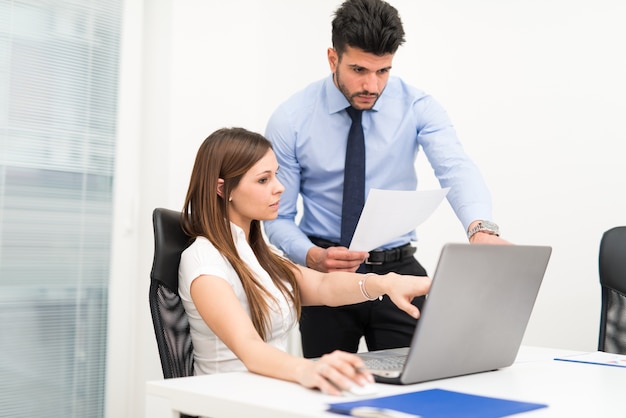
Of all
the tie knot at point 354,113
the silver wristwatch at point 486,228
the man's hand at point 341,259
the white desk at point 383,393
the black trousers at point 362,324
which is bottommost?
the black trousers at point 362,324

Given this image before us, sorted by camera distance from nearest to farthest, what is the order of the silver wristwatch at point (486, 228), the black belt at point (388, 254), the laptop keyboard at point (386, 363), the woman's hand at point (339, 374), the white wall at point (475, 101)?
the woman's hand at point (339, 374), the laptop keyboard at point (386, 363), the silver wristwatch at point (486, 228), the black belt at point (388, 254), the white wall at point (475, 101)

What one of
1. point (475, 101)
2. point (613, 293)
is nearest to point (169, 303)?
point (613, 293)

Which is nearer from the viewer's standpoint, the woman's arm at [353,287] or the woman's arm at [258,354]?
the woman's arm at [258,354]

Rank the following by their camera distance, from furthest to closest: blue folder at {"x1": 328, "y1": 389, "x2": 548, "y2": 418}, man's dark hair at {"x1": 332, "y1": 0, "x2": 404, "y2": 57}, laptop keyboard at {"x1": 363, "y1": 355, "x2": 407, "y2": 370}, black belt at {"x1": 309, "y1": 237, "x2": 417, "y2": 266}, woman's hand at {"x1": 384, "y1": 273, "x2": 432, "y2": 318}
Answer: black belt at {"x1": 309, "y1": 237, "x2": 417, "y2": 266}, man's dark hair at {"x1": 332, "y1": 0, "x2": 404, "y2": 57}, woman's hand at {"x1": 384, "y1": 273, "x2": 432, "y2": 318}, laptop keyboard at {"x1": 363, "y1": 355, "x2": 407, "y2": 370}, blue folder at {"x1": 328, "y1": 389, "x2": 548, "y2": 418}

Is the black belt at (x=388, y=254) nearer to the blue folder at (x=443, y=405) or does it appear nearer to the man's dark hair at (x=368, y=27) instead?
the man's dark hair at (x=368, y=27)

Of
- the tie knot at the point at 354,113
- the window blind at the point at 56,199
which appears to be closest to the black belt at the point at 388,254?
the tie knot at the point at 354,113

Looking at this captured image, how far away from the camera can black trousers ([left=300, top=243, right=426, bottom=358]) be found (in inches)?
87.0

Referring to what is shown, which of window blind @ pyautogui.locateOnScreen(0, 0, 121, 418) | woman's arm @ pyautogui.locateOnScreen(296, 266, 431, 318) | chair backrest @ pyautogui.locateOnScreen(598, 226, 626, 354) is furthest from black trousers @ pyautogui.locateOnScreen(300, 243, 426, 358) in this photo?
window blind @ pyautogui.locateOnScreen(0, 0, 121, 418)

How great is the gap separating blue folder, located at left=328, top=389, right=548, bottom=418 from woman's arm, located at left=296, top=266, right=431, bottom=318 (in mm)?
381

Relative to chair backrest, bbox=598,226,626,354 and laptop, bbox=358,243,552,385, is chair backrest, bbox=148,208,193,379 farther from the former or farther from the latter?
chair backrest, bbox=598,226,626,354

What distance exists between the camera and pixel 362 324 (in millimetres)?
2260

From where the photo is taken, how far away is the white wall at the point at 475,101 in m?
2.79

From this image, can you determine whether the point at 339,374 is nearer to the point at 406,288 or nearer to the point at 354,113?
the point at 406,288

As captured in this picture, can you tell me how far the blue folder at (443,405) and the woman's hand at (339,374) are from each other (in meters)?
0.04
